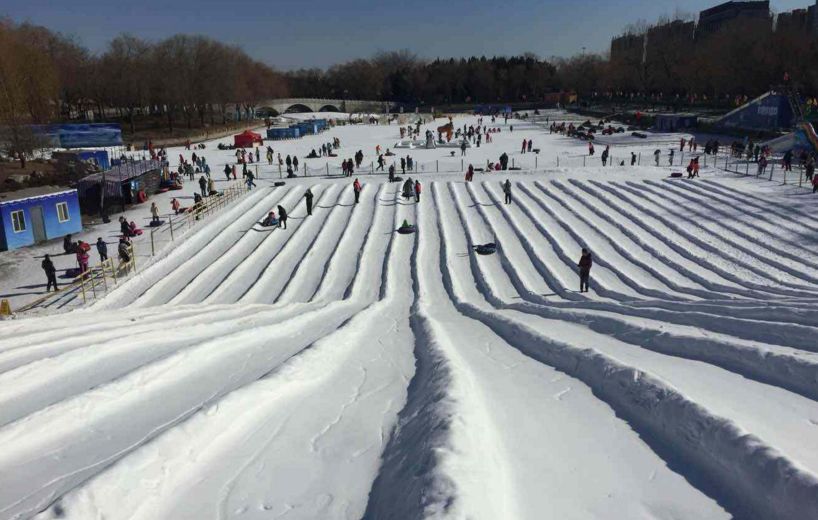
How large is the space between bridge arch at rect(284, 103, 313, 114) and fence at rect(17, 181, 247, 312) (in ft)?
284

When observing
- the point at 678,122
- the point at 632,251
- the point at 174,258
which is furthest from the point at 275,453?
the point at 678,122

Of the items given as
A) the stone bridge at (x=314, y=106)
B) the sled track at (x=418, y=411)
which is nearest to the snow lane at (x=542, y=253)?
the sled track at (x=418, y=411)

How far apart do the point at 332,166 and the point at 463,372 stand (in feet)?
110

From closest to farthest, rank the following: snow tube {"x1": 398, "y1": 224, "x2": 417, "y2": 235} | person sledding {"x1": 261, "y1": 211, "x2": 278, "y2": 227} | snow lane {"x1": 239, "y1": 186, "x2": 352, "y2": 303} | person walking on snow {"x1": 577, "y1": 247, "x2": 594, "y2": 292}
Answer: person walking on snow {"x1": 577, "y1": 247, "x2": 594, "y2": 292}, snow lane {"x1": 239, "y1": 186, "x2": 352, "y2": 303}, snow tube {"x1": 398, "y1": 224, "x2": 417, "y2": 235}, person sledding {"x1": 261, "y1": 211, "x2": 278, "y2": 227}

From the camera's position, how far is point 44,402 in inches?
208

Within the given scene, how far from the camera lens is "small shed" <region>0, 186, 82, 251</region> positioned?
1991cm

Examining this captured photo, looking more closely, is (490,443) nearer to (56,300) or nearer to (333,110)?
(56,300)

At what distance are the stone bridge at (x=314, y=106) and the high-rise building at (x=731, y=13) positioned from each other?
223ft

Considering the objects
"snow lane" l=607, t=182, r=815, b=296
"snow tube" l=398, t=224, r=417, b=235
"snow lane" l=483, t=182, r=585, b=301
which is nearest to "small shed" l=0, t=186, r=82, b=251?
"snow tube" l=398, t=224, r=417, b=235

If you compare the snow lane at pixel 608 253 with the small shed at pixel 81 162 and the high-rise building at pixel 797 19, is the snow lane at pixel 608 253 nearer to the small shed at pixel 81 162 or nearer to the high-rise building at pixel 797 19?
the small shed at pixel 81 162

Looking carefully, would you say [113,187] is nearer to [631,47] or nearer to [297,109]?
[297,109]

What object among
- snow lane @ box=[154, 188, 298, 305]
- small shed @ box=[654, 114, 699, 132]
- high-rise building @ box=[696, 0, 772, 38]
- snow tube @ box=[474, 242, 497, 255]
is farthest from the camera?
high-rise building @ box=[696, 0, 772, 38]

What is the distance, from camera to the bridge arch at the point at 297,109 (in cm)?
11131

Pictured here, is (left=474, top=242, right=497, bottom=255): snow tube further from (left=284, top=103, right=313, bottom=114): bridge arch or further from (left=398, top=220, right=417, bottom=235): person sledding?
(left=284, top=103, right=313, bottom=114): bridge arch
